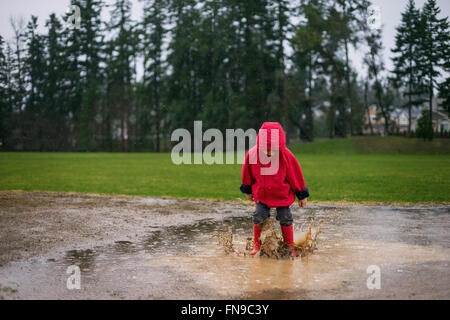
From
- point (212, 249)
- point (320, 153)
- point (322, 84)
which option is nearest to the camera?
point (212, 249)

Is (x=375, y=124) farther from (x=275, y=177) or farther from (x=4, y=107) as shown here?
(x=275, y=177)

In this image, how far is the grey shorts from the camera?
6.14 m

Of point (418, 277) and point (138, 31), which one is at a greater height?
point (138, 31)

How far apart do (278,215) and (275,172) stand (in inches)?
22.2

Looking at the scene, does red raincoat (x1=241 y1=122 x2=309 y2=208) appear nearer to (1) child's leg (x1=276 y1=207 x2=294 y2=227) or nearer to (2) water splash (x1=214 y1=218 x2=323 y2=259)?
(1) child's leg (x1=276 y1=207 x2=294 y2=227)

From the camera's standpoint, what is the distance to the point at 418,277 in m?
5.02

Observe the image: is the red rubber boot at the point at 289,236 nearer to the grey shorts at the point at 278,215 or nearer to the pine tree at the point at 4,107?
the grey shorts at the point at 278,215

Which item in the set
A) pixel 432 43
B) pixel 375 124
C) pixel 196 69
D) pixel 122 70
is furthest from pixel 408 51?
pixel 375 124

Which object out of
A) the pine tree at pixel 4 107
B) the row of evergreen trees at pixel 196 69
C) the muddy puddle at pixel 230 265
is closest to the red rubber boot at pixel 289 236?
the muddy puddle at pixel 230 265

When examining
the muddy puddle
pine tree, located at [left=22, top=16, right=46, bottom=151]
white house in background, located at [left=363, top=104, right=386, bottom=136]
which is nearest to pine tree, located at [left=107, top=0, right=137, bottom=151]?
pine tree, located at [left=22, top=16, right=46, bottom=151]
